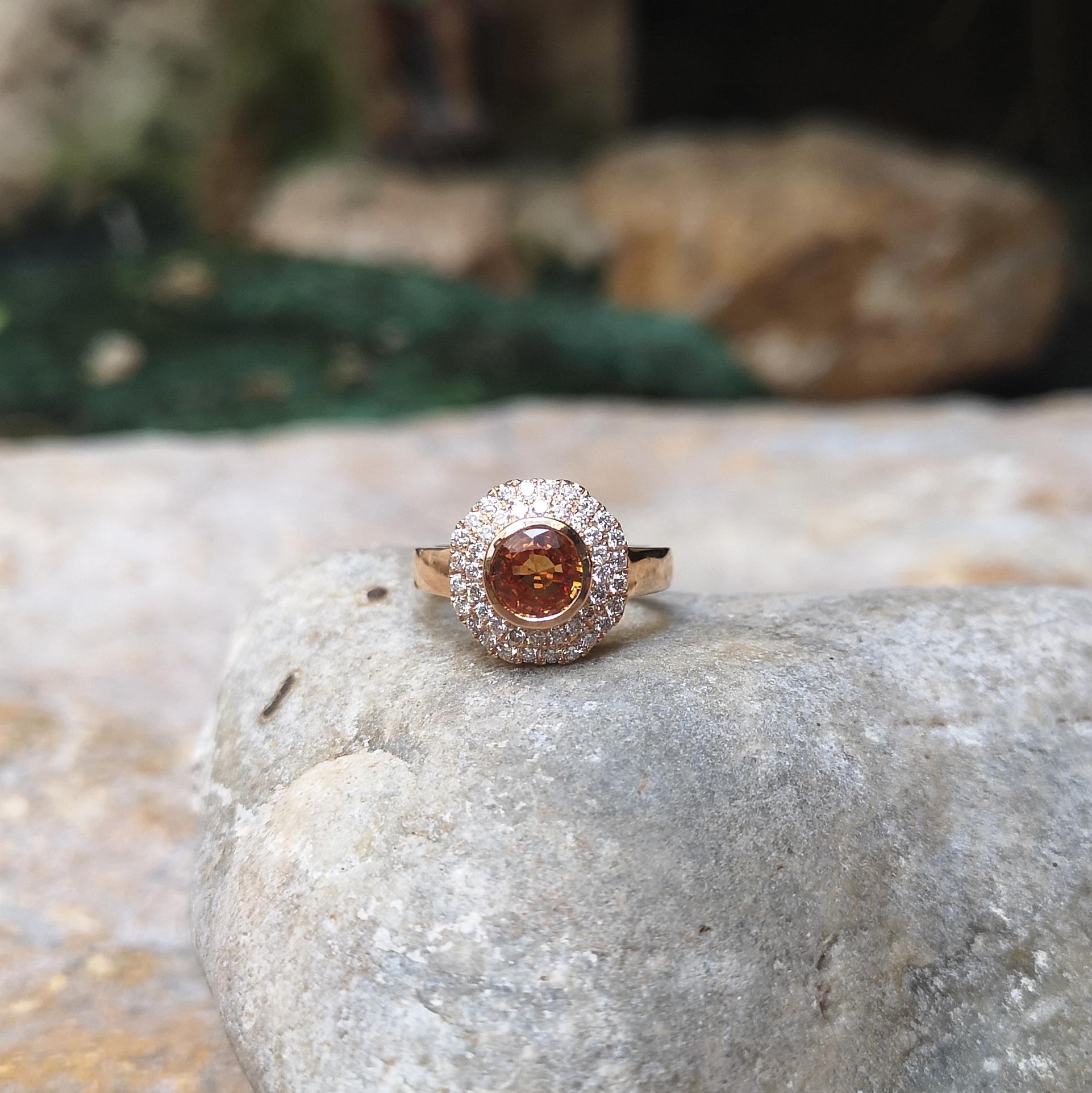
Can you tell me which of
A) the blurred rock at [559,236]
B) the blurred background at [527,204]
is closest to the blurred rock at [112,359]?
the blurred background at [527,204]

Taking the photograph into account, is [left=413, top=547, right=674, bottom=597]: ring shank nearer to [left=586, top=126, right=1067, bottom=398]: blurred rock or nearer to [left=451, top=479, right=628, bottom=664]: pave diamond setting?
[left=451, top=479, right=628, bottom=664]: pave diamond setting

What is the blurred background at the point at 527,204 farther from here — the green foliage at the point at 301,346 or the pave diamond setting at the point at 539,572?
the pave diamond setting at the point at 539,572

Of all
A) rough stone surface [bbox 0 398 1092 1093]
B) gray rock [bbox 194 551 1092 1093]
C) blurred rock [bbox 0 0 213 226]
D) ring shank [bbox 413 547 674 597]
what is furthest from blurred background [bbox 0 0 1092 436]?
gray rock [bbox 194 551 1092 1093]

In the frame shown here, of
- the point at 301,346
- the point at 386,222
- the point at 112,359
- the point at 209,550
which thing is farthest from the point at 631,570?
the point at 386,222

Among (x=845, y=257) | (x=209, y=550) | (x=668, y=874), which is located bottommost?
(x=845, y=257)

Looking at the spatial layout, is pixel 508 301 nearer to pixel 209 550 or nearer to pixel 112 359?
pixel 112 359

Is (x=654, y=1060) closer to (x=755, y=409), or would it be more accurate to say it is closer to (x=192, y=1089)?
(x=192, y=1089)
